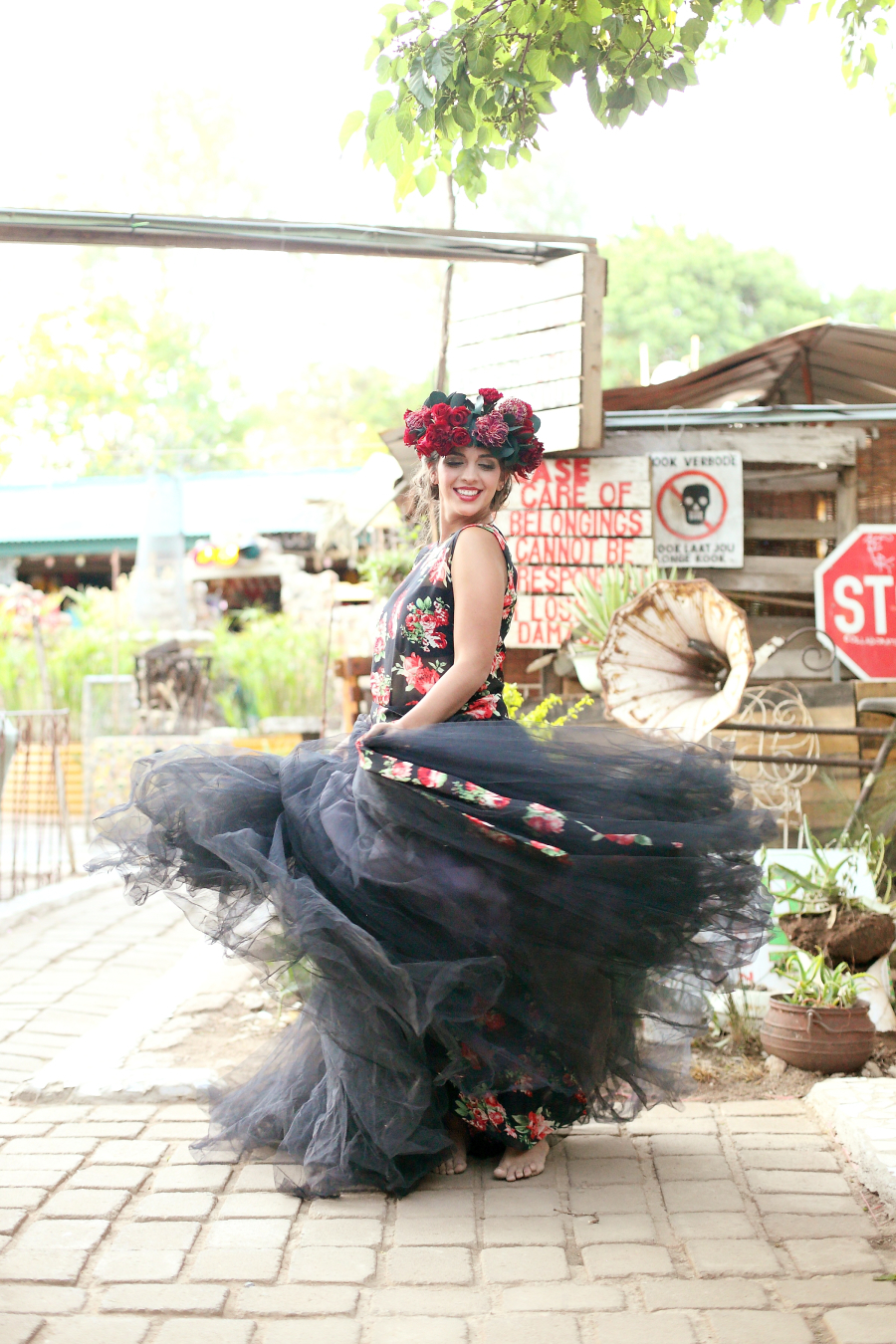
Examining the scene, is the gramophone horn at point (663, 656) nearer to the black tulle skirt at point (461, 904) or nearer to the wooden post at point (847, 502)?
the black tulle skirt at point (461, 904)

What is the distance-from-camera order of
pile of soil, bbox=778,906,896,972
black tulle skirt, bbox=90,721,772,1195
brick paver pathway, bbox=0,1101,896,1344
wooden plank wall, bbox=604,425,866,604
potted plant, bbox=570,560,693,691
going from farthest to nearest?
wooden plank wall, bbox=604,425,866,604
potted plant, bbox=570,560,693,691
pile of soil, bbox=778,906,896,972
black tulle skirt, bbox=90,721,772,1195
brick paver pathway, bbox=0,1101,896,1344

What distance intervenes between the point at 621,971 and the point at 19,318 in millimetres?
24113

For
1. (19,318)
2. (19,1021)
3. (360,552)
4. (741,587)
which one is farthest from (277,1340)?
(19,318)

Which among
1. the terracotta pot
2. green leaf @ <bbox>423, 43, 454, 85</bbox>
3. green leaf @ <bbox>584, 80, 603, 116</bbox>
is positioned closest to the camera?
green leaf @ <bbox>423, 43, 454, 85</bbox>

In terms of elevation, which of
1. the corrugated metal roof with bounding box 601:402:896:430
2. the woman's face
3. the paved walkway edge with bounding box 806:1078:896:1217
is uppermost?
the corrugated metal roof with bounding box 601:402:896:430

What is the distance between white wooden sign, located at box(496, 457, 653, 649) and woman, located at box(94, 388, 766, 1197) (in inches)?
149

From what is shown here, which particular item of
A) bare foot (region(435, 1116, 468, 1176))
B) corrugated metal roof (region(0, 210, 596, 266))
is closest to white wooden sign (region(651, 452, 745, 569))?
corrugated metal roof (region(0, 210, 596, 266))

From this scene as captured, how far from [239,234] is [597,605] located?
254cm

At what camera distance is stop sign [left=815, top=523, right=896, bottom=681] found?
22.0ft

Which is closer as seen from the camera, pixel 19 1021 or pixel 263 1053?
pixel 263 1053

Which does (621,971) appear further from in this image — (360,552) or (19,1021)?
(360,552)

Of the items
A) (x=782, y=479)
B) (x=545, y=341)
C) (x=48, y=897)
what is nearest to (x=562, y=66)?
(x=545, y=341)

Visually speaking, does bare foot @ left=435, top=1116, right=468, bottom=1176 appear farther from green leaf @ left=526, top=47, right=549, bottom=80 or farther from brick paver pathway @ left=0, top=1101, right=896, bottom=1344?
green leaf @ left=526, top=47, right=549, bottom=80

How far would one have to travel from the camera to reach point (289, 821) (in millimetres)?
2928
